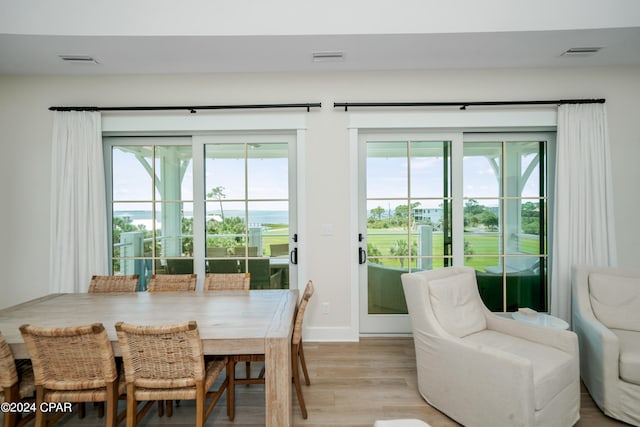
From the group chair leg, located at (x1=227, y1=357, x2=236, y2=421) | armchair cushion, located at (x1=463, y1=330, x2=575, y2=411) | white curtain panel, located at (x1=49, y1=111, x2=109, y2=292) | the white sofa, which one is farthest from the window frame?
the white sofa

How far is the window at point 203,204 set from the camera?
3223 millimetres

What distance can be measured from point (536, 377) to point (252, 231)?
2.58 metres

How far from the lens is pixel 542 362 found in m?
1.79

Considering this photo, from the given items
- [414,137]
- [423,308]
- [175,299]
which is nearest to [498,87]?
[414,137]

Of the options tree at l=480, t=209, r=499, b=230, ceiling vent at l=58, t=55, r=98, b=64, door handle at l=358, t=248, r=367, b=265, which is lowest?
door handle at l=358, t=248, r=367, b=265

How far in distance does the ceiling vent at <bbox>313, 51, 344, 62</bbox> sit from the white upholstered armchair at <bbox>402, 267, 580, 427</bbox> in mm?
1996

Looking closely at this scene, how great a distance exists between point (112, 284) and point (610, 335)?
3.67m

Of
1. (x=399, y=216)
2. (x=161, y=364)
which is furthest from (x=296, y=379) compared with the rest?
(x=399, y=216)

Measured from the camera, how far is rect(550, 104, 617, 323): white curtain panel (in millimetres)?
2904

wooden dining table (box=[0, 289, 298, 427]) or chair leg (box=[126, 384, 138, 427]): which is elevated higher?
wooden dining table (box=[0, 289, 298, 427])

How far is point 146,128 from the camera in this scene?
309 centimetres

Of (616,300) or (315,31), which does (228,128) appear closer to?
(315,31)

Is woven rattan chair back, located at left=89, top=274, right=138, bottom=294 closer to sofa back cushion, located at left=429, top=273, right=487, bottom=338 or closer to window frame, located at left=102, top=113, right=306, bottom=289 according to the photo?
window frame, located at left=102, top=113, right=306, bottom=289

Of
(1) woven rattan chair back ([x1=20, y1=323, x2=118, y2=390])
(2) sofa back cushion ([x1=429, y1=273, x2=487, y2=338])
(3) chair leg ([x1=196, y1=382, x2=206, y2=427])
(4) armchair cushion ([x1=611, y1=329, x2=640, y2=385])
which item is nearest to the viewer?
(1) woven rattan chair back ([x1=20, y1=323, x2=118, y2=390])
